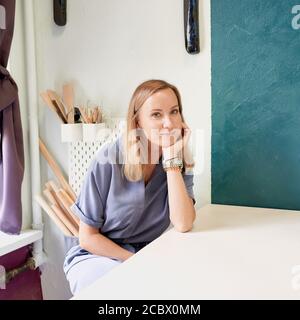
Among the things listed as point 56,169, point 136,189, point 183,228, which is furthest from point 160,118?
point 56,169

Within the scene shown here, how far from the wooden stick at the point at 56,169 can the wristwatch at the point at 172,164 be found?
0.59 m

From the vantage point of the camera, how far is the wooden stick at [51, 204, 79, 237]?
59.1 inches

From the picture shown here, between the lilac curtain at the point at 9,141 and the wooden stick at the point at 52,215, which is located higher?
the lilac curtain at the point at 9,141

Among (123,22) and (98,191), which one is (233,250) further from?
(123,22)

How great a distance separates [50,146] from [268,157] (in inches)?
36.4

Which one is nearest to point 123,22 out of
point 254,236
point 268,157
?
point 268,157

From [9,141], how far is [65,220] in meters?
0.42

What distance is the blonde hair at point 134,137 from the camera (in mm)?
1074

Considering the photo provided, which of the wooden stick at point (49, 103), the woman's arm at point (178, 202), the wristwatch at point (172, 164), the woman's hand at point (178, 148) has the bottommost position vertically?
the woman's arm at point (178, 202)

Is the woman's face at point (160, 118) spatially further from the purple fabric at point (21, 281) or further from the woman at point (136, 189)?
the purple fabric at point (21, 281)

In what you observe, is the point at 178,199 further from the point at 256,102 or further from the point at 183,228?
the point at 256,102

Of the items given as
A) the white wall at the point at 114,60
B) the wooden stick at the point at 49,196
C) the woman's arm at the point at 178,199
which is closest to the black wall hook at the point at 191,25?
the white wall at the point at 114,60

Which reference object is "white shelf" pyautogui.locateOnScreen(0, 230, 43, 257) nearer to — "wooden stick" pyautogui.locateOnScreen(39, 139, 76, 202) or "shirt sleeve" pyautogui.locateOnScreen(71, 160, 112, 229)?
"wooden stick" pyautogui.locateOnScreen(39, 139, 76, 202)
